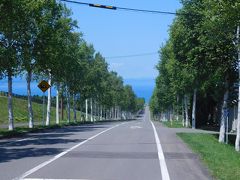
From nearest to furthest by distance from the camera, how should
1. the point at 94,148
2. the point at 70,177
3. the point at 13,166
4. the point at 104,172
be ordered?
the point at 70,177 < the point at 104,172 < the point at 13,166 < the point at 94,148

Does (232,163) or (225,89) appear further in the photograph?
(225,89)

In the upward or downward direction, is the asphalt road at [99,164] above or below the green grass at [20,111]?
below

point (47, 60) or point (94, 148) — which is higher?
point (47, 60)

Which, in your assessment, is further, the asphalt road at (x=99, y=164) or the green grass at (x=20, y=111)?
the green grass at (x=20, y=111)

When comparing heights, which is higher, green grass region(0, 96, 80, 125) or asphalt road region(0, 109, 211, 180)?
green grass region(0, 96, 80, 125)

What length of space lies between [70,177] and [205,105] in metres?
52.9

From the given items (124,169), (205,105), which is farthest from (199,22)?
(205,105)

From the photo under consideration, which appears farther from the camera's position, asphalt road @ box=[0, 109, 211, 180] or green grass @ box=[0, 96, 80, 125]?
green grass @ box=[0, 96, 80, 125]

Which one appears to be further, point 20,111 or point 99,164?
point 20,111

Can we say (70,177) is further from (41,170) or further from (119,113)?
(119,113)

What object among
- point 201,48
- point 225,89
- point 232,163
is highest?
point 201,48

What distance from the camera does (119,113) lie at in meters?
172

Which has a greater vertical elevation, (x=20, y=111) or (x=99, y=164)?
(x=20, y=111)

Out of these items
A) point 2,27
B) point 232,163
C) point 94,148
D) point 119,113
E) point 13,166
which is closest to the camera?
point 13,166
